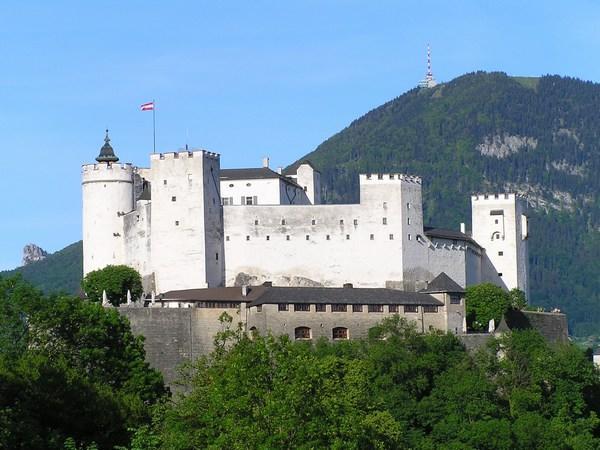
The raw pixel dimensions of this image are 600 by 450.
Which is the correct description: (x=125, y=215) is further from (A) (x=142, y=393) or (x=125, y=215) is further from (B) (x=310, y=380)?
(B) (x=310, y=380)

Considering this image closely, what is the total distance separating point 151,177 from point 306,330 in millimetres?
16611

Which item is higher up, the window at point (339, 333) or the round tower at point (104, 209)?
the round tower at point (104, 209)

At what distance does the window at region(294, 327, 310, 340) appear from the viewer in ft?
292

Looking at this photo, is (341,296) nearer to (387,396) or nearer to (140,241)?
(387,396)

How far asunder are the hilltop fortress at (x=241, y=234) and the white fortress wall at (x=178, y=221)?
0.06m

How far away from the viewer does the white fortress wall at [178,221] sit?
97250 millimetres

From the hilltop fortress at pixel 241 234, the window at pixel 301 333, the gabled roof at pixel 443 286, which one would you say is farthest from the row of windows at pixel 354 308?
the hilltop fortress at pixel 241 234

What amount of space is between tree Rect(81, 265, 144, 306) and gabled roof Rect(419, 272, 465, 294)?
670 inches

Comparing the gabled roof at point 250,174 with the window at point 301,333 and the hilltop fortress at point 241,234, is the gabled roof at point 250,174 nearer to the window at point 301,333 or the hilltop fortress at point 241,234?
the hilltop fortress at point 241,234

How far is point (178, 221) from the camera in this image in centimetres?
9769

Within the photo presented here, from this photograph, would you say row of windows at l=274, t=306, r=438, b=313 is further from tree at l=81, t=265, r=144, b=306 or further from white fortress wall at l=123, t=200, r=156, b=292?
white fortress wall at l=123, t=200, r=156, b=292

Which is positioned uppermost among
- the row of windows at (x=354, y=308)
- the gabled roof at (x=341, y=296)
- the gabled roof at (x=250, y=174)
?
the gabled roof at (x=250, y=174)

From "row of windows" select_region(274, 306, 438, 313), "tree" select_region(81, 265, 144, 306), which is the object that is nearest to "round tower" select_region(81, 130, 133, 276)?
"tree" select_region(81, 265, 144, 306)

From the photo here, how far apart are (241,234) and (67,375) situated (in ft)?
107
